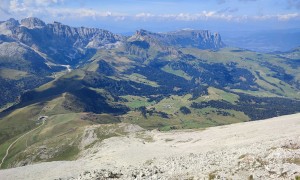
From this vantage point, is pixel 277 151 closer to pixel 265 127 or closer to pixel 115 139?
pixel 265 127

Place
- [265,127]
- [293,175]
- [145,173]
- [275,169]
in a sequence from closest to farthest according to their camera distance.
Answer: [293,175]
[275,169]
[145,173]
[265,127]

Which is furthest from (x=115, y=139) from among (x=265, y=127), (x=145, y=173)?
(x=145, y=173)

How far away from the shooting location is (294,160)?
7181 cm

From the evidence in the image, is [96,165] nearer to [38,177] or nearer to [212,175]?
[38,177]

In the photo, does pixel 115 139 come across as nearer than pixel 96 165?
No

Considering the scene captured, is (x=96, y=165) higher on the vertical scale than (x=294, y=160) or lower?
lower

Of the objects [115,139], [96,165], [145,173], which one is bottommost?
[115,139]

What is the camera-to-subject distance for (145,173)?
7800cm

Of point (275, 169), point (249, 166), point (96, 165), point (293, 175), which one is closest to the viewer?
point (293, 175)

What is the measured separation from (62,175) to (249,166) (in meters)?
50.9

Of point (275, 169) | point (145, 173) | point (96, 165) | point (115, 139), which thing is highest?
point (275, 169)

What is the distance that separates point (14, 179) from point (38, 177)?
6.93 m

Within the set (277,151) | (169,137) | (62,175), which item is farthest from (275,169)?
(169,137)

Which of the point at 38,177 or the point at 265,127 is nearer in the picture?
the point at 38,177
